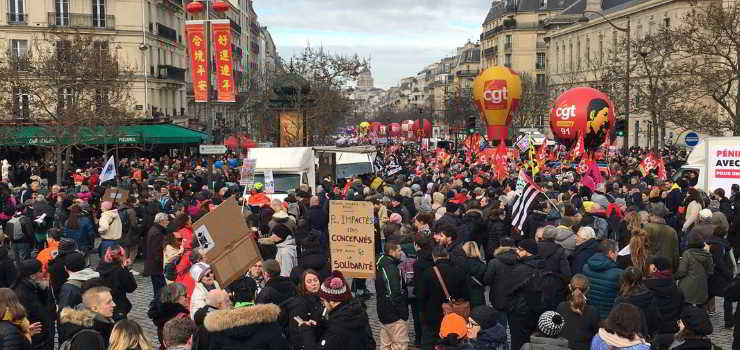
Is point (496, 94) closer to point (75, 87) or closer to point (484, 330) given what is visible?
point (75, 87)

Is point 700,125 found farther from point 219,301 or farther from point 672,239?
point 219,301

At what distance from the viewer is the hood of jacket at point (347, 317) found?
24.0 feet

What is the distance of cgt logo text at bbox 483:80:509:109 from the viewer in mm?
37094

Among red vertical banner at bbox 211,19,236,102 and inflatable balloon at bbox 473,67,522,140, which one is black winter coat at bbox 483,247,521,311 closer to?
red vertical banner at bbox 211,19,236,102

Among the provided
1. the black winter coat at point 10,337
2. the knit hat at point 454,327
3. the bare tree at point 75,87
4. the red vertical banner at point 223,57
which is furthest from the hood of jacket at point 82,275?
the bare tree at point 75,87

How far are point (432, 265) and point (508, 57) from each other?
353 ft

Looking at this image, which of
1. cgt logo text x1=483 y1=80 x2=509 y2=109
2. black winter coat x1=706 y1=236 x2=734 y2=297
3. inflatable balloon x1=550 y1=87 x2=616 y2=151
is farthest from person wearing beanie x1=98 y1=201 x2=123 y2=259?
cgt logo text x1=483 y1=80 x2=509 y2=109

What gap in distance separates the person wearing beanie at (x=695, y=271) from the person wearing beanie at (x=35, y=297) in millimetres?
7346

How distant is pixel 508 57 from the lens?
114 metres

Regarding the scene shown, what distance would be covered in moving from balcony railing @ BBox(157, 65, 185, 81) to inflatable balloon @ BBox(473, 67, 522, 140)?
24742 mm

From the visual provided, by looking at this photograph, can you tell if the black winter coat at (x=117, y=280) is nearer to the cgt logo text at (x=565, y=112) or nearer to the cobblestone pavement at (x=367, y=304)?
the cobblestone pavement at (x=367, y=304)

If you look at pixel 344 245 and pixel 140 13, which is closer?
pixel 344 245

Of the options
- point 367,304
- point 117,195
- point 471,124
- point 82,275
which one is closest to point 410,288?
point 367,304

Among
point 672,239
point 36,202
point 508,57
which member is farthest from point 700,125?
point 508,57
